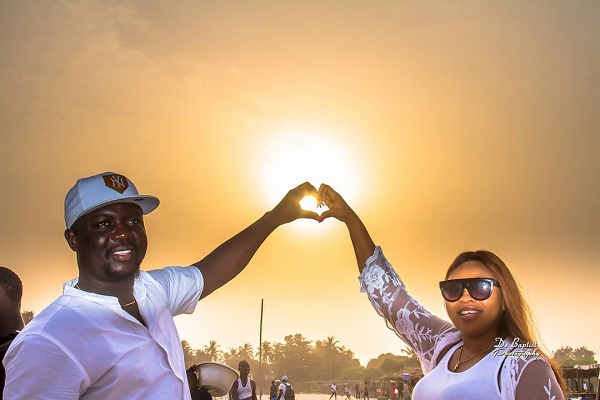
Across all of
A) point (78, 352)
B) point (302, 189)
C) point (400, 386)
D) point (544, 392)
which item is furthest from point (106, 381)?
point (400, 386)

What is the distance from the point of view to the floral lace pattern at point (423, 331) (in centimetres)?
252

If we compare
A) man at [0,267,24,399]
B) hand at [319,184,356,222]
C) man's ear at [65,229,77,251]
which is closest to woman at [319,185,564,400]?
hand at [319,184,356,222]

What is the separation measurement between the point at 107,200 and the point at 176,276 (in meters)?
0.74

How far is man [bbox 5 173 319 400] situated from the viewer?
282cm

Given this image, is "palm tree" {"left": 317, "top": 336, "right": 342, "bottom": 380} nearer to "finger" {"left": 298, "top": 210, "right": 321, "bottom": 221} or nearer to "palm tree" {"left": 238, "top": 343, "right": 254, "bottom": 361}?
"palm tree" {"left": 238, "top": 343, "right": 254, "bottom": 361}

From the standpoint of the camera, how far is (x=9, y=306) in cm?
422

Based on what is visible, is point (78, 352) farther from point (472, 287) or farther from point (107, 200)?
point (472, 287)

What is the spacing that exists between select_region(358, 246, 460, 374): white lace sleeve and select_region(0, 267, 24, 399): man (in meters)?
2.22

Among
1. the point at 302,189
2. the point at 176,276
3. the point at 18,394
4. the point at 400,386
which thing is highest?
the point at 400,386

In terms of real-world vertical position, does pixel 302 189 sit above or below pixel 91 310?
above

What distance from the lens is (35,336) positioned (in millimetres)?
2816

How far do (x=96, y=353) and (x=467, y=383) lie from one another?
161 cm

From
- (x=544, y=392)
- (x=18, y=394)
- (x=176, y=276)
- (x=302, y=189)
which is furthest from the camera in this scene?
(x=302, y=189)

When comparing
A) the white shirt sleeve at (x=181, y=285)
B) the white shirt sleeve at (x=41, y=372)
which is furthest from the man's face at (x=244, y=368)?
the white shirt sleeve at (x=41, y=372)
